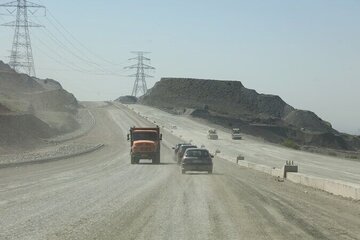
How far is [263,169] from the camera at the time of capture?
1735 inches

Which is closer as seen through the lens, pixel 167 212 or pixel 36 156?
pixel 167 212

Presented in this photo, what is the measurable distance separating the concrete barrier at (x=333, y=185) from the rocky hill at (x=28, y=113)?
128 feet

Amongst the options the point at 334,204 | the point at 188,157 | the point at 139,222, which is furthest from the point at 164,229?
the point at 188,157

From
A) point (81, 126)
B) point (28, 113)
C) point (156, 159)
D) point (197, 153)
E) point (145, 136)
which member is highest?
point (28, 113)

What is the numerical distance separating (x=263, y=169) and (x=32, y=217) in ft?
95.8

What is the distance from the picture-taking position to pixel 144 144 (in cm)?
5197

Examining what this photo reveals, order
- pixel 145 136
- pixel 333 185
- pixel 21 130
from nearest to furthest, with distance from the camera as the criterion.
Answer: pixel 333 185 → pixel 145 136 → pixel 21 130

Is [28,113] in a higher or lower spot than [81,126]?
higher

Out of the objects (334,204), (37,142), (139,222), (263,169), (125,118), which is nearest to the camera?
(139,222)

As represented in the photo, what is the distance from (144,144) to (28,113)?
132 feet

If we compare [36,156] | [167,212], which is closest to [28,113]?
[36,156]

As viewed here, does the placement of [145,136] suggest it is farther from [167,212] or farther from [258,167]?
[167,212]

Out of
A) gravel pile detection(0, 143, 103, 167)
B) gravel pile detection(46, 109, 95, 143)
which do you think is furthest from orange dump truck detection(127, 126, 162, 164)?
gravel pile detection(46, 109, 95, 143)

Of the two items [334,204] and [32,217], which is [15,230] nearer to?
[32,217]
